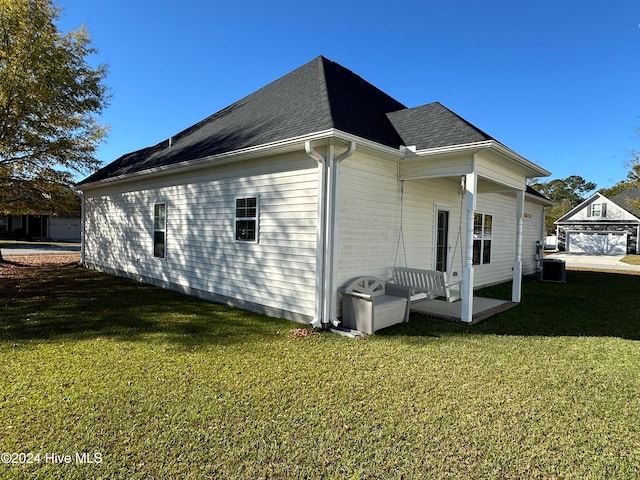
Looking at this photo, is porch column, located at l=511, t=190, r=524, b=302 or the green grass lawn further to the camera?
porch column, located at l=511, t=190, r=524, b=302

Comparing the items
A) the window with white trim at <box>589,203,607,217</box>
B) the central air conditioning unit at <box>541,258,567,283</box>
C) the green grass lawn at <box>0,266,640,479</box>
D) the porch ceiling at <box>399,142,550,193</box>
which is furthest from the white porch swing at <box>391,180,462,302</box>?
the window with white trim at <box>589,203,607,217</box>

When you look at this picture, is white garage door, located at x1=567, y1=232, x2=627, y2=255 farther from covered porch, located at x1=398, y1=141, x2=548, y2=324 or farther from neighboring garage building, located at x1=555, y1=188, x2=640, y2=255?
covered porch, located at x1=398, y1=141, x2=548, y2=324

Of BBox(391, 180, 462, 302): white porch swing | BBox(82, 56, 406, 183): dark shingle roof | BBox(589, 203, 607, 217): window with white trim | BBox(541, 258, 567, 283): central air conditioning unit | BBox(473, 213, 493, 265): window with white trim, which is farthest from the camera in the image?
BBox(589, 203, 607, 217): window with white trim

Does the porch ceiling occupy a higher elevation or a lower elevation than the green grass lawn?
higher

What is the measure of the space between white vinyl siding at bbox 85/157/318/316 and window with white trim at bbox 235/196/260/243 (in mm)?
124

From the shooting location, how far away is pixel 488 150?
235 inches

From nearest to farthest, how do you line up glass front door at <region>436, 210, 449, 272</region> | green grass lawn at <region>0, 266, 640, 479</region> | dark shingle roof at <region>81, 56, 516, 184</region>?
green grass lawn at <region>0, 266, 640, 479</region>
dark shingle roof at <region>81, 56, 516, 184</region>
glass front door at <region>436, 210, 449, 272</region>

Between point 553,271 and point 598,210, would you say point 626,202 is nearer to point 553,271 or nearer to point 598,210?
point 598,210

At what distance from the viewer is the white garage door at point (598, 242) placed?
31033 mm

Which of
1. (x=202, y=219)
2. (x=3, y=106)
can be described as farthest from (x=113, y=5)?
(x=202, y=219)

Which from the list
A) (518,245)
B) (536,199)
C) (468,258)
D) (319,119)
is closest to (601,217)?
(536,199)

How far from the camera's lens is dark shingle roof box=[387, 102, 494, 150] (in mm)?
6016

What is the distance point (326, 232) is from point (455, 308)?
3547mm

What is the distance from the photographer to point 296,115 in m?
6.84
